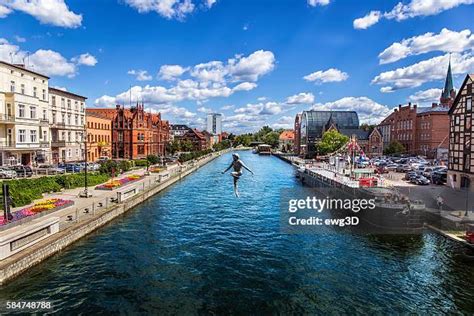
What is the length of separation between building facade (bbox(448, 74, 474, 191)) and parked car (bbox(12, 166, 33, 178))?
166 feet

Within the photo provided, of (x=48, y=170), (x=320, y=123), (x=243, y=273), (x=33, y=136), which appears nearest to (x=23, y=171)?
(x=48, y=170)

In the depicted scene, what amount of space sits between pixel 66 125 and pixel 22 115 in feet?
43.1

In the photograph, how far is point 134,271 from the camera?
17.8m

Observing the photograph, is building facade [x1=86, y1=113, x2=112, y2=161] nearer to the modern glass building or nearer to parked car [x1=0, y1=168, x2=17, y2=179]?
parked car [x1=0, y1=168, x2=17, y2=179]

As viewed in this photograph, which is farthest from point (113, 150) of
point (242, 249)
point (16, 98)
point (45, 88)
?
point (242, 249)

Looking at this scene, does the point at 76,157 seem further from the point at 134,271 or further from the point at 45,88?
the point at 134,271

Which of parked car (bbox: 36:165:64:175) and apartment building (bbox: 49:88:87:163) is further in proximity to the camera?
apartment building (bbox: 49:88:87:163)

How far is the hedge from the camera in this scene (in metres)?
26.8

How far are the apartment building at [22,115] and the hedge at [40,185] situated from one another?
12.1 meters

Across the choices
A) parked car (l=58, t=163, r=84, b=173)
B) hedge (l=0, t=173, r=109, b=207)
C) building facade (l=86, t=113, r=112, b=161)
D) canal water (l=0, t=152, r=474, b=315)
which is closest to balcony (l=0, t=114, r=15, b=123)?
parked car (l=58, t=163, r=84, b=173)

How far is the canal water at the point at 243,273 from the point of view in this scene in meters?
14.7

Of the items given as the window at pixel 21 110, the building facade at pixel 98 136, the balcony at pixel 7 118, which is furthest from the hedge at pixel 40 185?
the building facade at pixel 98 136

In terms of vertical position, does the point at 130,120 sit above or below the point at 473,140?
above

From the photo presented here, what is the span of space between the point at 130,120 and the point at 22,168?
40.0 meters
